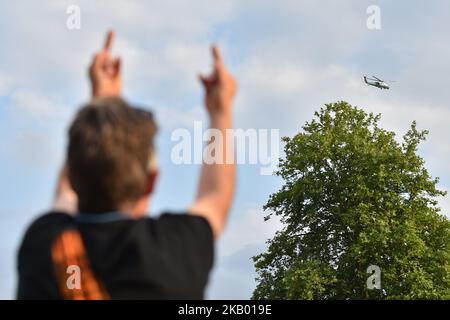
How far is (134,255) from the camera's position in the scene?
2.09 meters

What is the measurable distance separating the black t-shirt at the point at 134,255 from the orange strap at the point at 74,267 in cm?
2

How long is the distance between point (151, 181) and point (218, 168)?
31 cm

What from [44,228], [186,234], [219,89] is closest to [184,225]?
[186,234]

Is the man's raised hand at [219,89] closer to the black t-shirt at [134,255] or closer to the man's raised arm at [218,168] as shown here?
the man's raised arm at [218,168]

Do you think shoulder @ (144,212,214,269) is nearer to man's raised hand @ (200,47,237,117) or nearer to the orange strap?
the orange strap

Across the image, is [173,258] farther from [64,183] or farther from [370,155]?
[370,155]

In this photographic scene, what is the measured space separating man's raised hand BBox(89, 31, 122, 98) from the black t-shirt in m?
0.86

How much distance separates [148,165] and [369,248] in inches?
1144

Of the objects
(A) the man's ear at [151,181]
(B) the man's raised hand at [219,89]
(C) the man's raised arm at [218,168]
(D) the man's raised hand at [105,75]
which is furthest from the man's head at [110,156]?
(D) the man's raised hand at [105,75]

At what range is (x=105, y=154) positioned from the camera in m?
2.14

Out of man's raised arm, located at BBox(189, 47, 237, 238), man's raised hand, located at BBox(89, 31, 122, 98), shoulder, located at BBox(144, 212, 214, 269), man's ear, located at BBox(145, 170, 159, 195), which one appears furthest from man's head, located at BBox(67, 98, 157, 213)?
man's raised hand, located at BBox(89, 31, 122, 98)

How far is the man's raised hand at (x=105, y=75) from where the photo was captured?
295 cm

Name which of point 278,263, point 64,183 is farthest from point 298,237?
point 64,183

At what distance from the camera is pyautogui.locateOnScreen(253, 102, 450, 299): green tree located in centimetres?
3002
